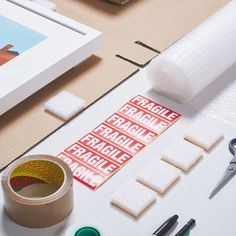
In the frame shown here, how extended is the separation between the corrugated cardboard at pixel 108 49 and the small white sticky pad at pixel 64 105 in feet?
0.04

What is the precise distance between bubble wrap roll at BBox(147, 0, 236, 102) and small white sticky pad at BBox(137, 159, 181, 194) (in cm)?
17

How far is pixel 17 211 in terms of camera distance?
0.73 meters

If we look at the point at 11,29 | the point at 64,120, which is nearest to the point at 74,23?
the point at 11,29

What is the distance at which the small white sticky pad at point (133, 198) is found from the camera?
776 mm

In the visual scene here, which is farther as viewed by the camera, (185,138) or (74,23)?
(74,23)

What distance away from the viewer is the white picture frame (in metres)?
0.93

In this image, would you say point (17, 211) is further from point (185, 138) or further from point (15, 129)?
point (185, 138)

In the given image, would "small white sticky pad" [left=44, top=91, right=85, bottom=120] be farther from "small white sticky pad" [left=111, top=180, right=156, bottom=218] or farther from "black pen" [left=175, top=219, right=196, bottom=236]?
"black pen" [left=175, top=219, right=196, bottom=236]

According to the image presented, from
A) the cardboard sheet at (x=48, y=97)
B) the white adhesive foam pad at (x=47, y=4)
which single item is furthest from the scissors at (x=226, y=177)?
the white adhesive foam pad at (x=47, y=4)

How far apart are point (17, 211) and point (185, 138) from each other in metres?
0.31

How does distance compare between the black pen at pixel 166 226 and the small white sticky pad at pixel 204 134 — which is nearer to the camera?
the black pen at pixel 166 226

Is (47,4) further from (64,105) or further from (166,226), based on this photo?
(166,226)

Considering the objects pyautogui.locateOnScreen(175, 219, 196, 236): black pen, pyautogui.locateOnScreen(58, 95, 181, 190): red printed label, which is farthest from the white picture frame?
pyautogui.locateOnScreen(175, 219, 196, 236): black pen

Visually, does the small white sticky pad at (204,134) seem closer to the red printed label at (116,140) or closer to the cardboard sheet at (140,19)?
the red printed label at (116,140)
